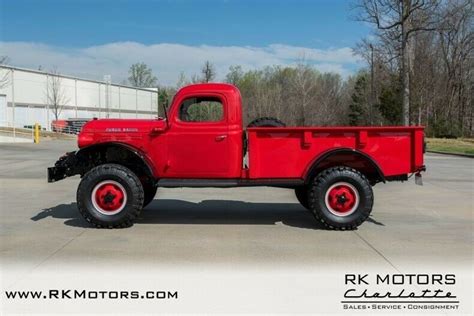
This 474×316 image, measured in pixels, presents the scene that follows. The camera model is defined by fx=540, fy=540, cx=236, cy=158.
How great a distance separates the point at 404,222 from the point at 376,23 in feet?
108

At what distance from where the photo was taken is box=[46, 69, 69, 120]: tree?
202ft

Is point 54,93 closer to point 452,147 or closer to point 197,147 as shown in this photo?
point 452,147

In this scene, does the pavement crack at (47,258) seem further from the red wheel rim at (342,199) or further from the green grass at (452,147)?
the green grass at (452,147)

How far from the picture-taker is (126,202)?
8.05 m

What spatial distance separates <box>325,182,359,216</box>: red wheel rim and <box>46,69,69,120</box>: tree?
2233 inches

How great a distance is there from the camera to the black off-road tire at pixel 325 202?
7.98 m

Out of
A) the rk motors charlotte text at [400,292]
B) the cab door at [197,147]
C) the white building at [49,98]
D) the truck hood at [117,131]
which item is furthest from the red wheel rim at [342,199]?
the white building at [49,98]

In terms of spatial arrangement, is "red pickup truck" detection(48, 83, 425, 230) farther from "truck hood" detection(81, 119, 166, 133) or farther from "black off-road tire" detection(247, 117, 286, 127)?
"black off-road tire" detection(247, 117, 286, 127)

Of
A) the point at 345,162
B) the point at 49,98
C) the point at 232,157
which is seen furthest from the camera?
the point at 49,98

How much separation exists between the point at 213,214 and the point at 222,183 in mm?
1437

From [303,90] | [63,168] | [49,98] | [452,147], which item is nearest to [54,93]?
[49,98]

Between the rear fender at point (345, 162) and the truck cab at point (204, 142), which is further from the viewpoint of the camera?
the truck cab at point (204, 142)

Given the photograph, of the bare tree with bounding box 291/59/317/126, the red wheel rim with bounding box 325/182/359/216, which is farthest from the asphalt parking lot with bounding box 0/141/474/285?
the bare tree with bounding box 291/59/317/126

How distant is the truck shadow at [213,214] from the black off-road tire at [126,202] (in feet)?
1.10
